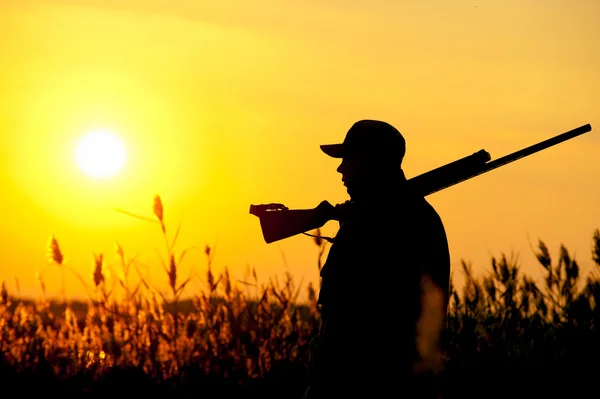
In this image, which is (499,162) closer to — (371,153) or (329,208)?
(329,208)

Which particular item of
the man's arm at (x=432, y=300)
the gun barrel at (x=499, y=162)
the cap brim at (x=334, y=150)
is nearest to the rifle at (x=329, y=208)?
the gun barrel at (x=499, y=162)

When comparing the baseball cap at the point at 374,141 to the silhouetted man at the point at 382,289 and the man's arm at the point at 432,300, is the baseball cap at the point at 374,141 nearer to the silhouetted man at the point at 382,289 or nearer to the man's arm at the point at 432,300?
the silhouetted man at the point at 382,289

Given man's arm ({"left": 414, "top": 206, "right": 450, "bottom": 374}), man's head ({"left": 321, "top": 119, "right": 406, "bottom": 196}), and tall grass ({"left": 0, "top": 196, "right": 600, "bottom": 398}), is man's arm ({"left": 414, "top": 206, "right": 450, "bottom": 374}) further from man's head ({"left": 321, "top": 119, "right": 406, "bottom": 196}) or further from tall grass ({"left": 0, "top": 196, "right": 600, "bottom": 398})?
tall grass ({"left": 0, "top": 196, "right": 600, "bottom": 398})

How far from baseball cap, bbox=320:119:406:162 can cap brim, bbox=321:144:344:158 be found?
0.09 meters

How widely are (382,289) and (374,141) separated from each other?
0.64 metres

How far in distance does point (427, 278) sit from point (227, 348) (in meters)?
4.47

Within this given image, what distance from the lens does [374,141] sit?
4.46 m

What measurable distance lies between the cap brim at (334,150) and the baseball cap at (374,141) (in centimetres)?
9

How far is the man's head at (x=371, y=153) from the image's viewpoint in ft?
14.6

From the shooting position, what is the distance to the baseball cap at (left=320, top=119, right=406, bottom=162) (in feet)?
14.6

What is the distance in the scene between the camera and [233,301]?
28.4 feet

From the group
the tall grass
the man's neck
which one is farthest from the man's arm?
the tall grass

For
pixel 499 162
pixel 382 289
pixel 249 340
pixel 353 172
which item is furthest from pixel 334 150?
A: pixel 249 340

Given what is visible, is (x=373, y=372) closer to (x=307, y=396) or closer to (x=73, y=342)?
(x=307, y=396)
